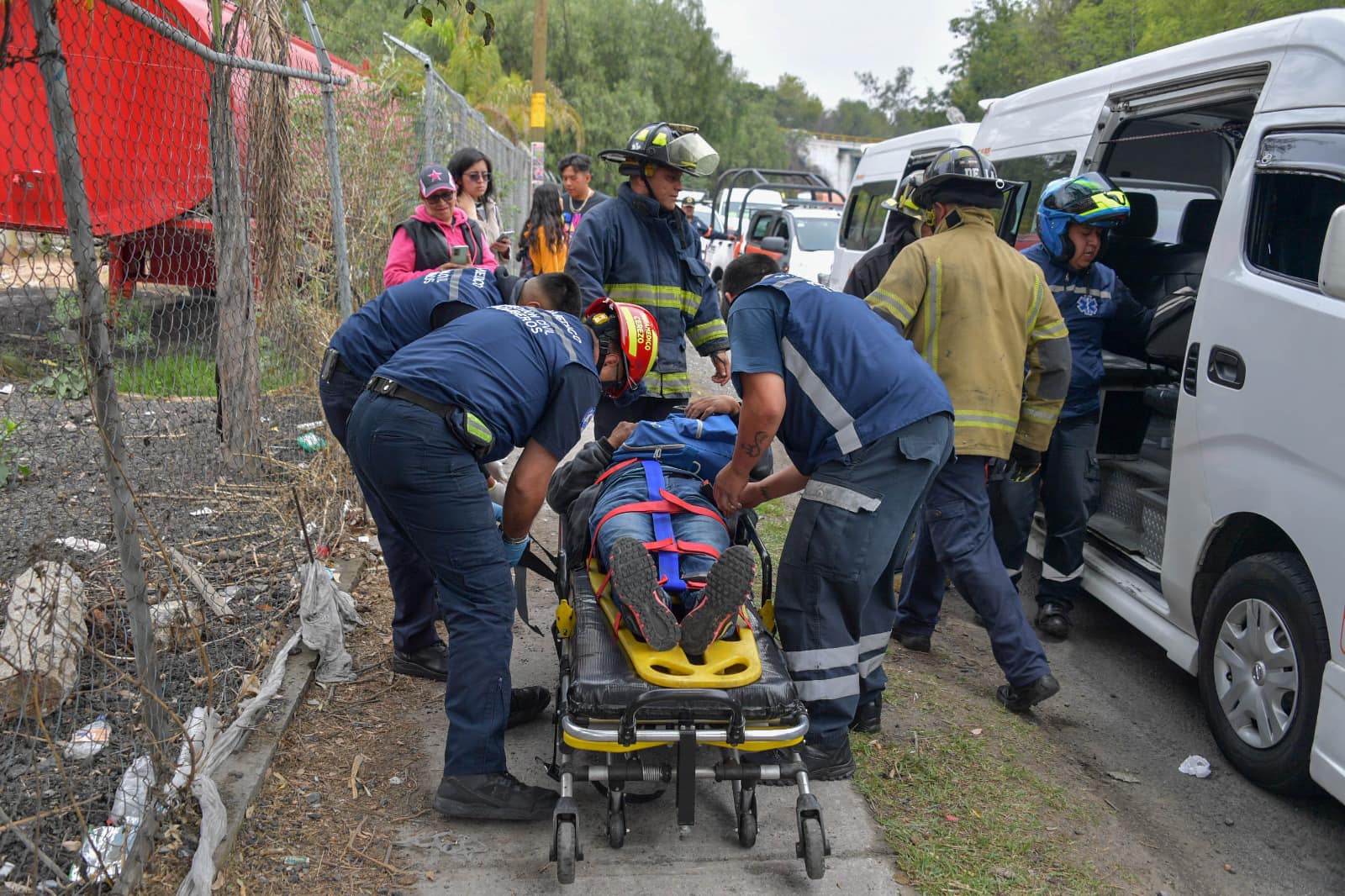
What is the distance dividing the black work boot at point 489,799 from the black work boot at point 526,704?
1.94 feet

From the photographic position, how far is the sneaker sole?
9.96 ft

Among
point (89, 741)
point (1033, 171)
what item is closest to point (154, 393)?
point (89, 741)

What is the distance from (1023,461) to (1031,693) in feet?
3.38

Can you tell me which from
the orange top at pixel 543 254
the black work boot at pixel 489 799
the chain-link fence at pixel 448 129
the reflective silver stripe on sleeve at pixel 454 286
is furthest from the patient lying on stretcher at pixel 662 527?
the orange top at pixel 543 254

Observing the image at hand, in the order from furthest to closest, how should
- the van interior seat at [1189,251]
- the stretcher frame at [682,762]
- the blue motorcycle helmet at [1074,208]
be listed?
the van interior seat at [1189,251]
the blue motorcycle helmet at [1074,208]
the stretcher frame at [682,762]

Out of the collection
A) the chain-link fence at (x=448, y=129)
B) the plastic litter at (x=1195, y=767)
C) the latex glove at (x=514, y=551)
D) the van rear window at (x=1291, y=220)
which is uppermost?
the chain-link fence at (x=448, y=129)

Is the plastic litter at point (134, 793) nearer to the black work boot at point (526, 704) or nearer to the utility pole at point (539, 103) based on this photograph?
the black work boot at point (526, 704)

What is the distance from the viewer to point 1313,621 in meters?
3.14

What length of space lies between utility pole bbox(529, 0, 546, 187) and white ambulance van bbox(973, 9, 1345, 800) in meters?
11.8

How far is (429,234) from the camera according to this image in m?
5.53

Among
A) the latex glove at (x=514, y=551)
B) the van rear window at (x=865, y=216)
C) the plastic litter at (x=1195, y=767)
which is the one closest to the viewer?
the latex glove at (x=514, y=551)

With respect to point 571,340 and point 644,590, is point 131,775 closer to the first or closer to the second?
point 644,590

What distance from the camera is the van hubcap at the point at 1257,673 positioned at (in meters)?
3.33

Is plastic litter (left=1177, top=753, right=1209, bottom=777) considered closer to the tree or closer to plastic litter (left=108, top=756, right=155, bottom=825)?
plastic litter (left=108, top=756, right=155, bottom=825)
